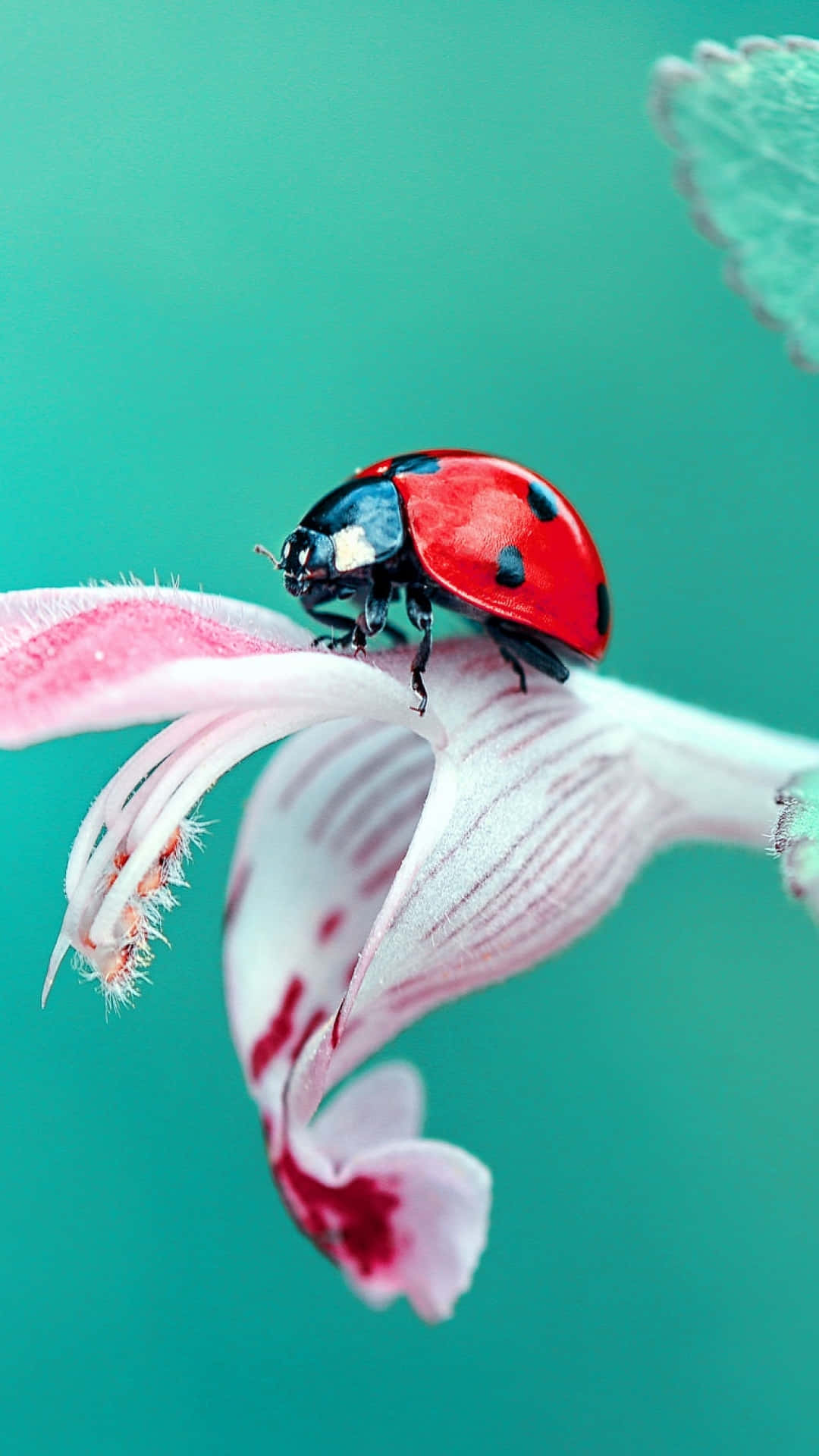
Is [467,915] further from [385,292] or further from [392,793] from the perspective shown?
[385,292]

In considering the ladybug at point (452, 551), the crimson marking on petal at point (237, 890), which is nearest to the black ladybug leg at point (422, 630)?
the ladybug at point (452, 551)

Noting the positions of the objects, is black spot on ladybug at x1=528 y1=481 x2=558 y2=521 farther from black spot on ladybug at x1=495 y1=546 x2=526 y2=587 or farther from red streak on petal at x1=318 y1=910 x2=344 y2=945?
red streak on petal at x1=318 y1=910 x2=344 y2=945

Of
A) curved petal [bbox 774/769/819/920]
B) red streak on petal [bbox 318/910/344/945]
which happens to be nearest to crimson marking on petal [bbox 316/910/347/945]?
red streak on petal [bbox 318/910/344/945]

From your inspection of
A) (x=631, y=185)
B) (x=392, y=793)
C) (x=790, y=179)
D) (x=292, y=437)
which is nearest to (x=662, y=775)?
(x=392, y=793)

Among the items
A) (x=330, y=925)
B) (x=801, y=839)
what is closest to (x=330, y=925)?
(x=330, y=925)

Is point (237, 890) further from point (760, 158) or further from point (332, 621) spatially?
point (760, 158)

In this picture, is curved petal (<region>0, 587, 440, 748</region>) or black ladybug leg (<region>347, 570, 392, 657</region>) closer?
curved petal (<region>0, 587, 440, 748</region>)
